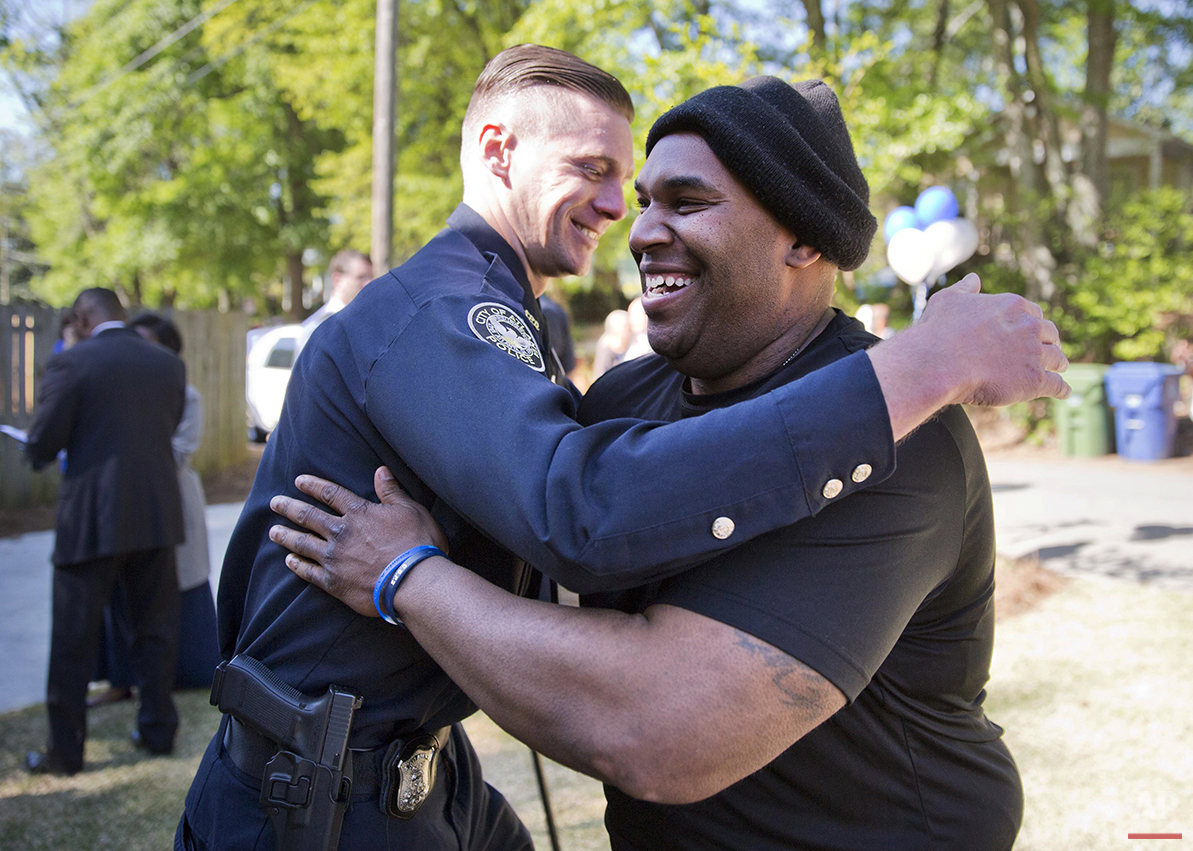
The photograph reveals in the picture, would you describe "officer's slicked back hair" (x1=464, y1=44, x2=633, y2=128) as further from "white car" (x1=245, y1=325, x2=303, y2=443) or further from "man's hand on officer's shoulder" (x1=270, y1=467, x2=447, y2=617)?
"white car" (x1=245, y1=325, x2=303, y2=443)

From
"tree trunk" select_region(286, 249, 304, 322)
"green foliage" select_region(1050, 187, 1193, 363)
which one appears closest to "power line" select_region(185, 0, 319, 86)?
"tree trunk" select_region(286, 249, 304, 322)

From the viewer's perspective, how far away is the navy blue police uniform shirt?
119 centimetres

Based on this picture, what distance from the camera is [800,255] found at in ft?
5.38

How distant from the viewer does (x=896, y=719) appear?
1.53 m

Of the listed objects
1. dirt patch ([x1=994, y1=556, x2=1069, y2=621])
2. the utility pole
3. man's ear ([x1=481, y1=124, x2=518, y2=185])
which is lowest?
dirt patch ([x1=994, y1=556, x2=1069, y2=621])

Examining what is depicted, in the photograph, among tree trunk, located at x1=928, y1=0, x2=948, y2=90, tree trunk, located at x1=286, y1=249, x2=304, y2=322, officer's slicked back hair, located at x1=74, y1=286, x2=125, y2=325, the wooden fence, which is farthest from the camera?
tree trunk, located at x1=286, y1=249, x2=304, y2=322

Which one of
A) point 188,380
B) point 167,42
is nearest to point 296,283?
point 167,42

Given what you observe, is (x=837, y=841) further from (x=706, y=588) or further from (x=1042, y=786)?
(x=1042, y=786)

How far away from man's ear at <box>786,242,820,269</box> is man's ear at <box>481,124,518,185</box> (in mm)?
841

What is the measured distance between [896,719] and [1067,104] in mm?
20487

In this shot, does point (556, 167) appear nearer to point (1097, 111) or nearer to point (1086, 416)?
point (1086, 416)

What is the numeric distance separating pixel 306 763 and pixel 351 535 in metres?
0.42

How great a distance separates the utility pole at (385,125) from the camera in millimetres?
8766

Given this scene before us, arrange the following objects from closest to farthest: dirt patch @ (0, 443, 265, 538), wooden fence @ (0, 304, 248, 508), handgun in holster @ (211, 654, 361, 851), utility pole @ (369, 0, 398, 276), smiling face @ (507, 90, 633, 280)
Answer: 1. handgun in holster @ (211, 654, 361, 851)
2. smiling face @ (507, 90, 633, 280)
3. utility pole @ (369, 0, 398, 276)
4. dirt patch @ (0, 443, 265, 538)
5. wooden fence @ (0, 304, 248, 508)
